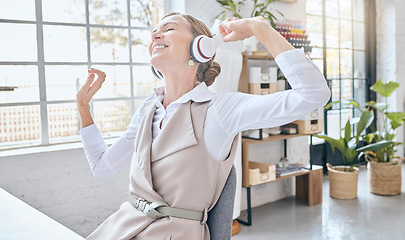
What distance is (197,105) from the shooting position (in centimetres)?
122

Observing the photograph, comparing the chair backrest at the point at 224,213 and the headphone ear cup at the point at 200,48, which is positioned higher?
the headphone ear cup at the point at 200,48

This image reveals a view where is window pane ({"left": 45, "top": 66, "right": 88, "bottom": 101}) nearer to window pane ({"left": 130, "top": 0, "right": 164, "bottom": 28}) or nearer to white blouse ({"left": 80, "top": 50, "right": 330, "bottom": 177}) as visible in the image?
window pane ({"left": 130, "top": 0, "right": 164, "bottom": 28})

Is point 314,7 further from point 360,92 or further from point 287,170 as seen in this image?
point 287,170

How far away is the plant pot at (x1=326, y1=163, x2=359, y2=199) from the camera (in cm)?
397

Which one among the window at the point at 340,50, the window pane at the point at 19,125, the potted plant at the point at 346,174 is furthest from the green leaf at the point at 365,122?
the window pane at the point at 19,125

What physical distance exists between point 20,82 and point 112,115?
2.32 ft

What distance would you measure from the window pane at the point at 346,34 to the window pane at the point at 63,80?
→ 347 cm

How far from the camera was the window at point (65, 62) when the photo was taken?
2742mm

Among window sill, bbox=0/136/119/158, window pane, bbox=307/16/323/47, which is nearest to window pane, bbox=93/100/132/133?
window sill, bbox=0/136/119/158

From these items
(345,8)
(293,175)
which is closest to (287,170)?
(293,175)

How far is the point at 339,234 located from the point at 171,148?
236 centimetres

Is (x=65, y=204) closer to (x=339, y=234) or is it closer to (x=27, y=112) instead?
(x=27, y=112)

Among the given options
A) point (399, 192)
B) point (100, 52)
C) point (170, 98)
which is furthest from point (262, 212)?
point (170, 98)

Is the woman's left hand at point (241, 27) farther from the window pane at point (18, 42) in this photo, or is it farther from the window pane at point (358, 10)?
the window pane at point (358, 10)
